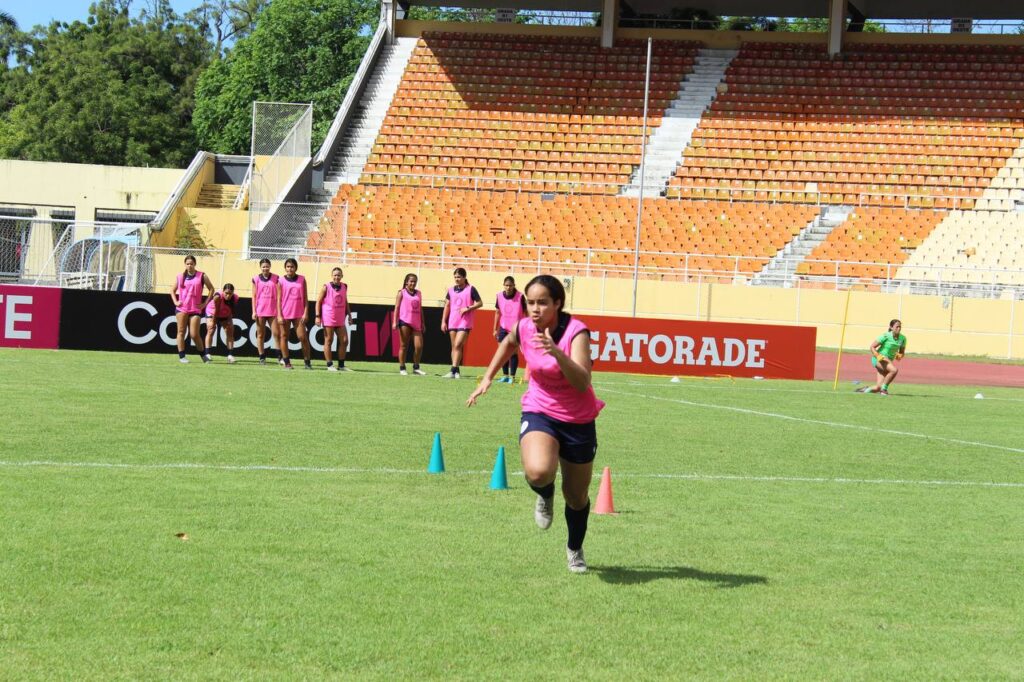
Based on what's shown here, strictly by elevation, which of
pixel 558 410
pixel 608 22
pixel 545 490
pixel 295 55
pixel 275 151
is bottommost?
pixel 545 490

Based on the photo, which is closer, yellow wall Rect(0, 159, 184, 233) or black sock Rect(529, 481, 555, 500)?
black sock Rect(529, 481, 555, 500)

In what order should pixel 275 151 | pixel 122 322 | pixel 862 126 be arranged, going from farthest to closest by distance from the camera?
pixel 862 126 → pixel 275 151 → pixel 122 322

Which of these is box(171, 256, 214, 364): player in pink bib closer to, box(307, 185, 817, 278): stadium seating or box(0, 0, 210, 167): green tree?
box(307, 185, 817, 278): stadium seating

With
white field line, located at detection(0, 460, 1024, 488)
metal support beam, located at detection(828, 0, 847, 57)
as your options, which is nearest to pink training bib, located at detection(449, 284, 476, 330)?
white field line, located at detection(0, 460, 1024, 488)

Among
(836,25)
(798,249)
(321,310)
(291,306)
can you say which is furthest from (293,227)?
(836,25)

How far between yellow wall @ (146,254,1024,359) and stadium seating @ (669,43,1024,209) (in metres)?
5.31

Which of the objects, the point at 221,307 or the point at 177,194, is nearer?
the point at 221,307

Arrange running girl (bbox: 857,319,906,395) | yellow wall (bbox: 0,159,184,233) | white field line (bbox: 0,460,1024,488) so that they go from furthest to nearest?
yellow wall (bbox: 0,159,184,233), running girl (bbox: 857,319,906,395), white field line (bbox: 0,460,1024,488)

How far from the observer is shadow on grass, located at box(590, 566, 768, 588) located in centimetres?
737

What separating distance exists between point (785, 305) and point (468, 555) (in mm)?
30243

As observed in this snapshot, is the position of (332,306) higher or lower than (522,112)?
lower

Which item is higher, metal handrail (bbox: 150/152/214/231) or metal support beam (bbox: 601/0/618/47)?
metal support beam (bbox: 601/0/618/47)

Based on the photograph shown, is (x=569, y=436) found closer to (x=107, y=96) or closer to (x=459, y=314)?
(x=459, y=314)

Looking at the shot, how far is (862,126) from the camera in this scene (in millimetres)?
44156
